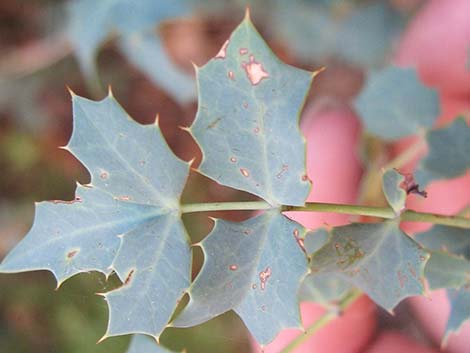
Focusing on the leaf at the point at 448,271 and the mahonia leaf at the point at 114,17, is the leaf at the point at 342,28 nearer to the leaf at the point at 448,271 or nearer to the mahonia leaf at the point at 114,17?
the mahonia leaf at the point at 114,17

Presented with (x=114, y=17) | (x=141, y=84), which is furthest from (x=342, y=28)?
(x=141, y=84)

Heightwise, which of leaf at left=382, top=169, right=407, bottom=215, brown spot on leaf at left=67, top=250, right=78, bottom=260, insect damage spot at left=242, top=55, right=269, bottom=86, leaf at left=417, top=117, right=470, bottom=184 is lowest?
brown spot on leaf at left=67, top=250, right=78, bottom=260

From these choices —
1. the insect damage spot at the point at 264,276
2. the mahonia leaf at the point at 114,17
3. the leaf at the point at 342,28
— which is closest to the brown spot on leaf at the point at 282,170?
the insect damage spot at the point at 264,276

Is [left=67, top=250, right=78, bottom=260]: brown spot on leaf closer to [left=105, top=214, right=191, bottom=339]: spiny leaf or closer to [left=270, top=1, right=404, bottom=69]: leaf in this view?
[left=105, top=214, right=191, bottom=339]: spiny leaf

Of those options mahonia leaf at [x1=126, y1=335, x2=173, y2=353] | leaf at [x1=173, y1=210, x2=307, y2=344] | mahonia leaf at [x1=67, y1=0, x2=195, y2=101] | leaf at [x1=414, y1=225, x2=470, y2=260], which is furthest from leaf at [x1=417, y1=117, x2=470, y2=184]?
mahonia leaf at [x1=67, y1=0, x2=195, y2=101]

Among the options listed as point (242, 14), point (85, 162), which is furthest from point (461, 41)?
point (85, 162)

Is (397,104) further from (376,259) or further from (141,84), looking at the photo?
(141,84)
